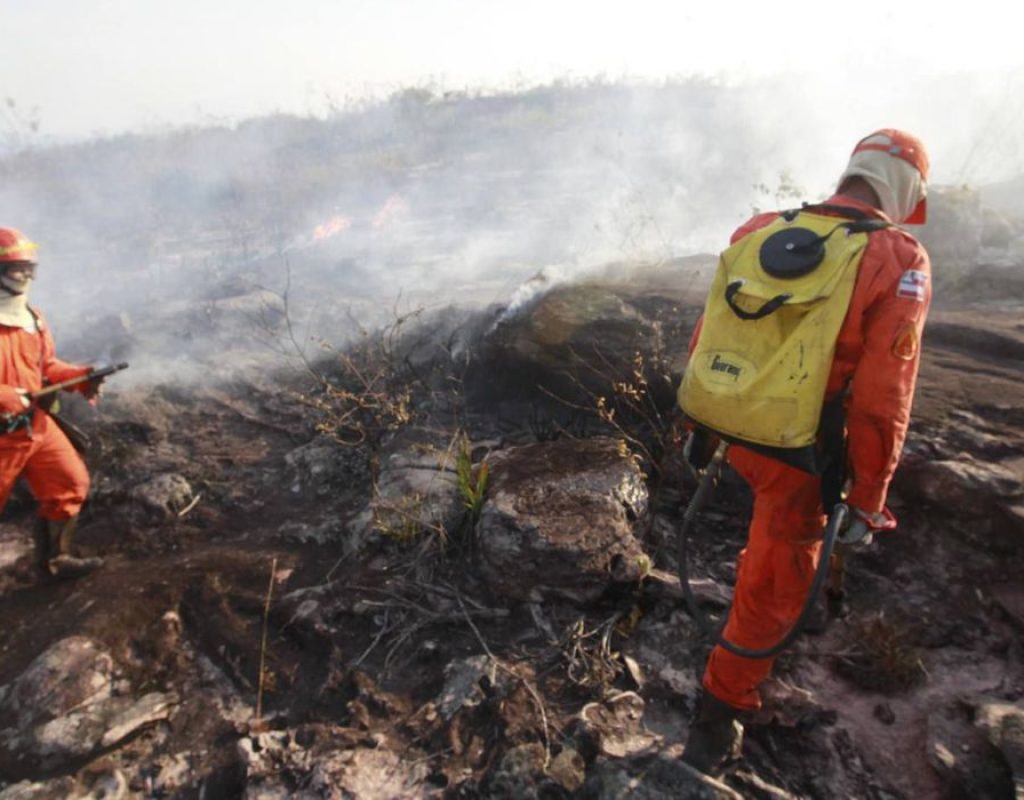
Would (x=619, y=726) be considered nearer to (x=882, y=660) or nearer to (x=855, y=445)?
(x=882, y=660)

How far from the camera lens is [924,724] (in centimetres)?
206

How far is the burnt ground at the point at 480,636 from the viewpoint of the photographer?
2109 mm

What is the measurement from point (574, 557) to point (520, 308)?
8.39 feet

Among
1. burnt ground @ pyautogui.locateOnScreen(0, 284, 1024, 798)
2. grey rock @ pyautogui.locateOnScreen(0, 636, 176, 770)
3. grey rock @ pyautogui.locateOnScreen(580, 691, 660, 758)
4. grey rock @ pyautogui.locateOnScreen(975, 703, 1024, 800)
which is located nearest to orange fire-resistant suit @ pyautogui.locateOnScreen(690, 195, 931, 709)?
Result: grey rock @ pyautogui.locateOnScreen(580, 691, 660, 758)

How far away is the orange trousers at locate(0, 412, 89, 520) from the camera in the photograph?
291 cm

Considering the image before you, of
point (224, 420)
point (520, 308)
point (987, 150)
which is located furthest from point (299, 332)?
point (987, 150)

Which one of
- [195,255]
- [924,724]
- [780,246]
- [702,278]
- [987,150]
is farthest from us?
[987,150]

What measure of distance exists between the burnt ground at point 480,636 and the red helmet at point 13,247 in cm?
162

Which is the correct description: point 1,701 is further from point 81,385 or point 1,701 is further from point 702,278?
point 702,278

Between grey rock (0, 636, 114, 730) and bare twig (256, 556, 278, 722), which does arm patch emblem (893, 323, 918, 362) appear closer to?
bare twig (256, 556, 278, 722)

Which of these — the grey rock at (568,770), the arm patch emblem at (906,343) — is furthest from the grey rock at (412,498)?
the arm patch emblem at (906,343)

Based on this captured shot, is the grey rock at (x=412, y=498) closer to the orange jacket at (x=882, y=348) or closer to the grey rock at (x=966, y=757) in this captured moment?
the orange jacket at (x=882, y=348)

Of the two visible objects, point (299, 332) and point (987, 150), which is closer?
point (299, 332)

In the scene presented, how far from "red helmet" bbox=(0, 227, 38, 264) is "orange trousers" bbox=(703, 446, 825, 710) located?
3.48 meters
